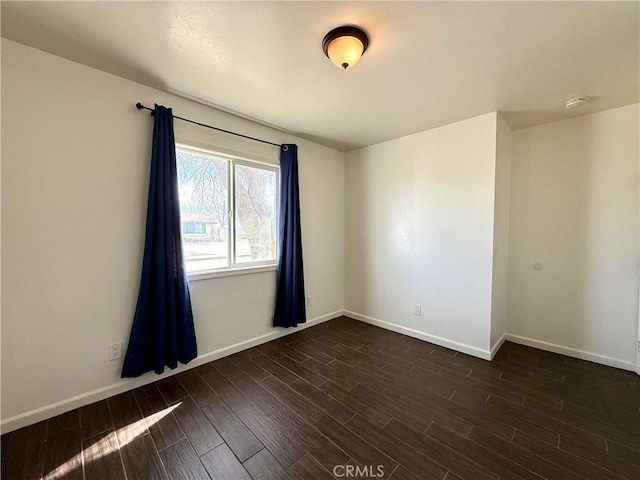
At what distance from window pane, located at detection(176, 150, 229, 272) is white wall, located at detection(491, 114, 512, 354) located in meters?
2.80

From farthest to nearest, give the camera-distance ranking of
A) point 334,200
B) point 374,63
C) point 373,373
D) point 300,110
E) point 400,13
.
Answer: point 334,200
point 300,110
point 373,373
point 374,63
point 400,13

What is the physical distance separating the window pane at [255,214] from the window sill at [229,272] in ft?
0.39

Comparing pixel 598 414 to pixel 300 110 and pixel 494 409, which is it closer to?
pixel 494 409

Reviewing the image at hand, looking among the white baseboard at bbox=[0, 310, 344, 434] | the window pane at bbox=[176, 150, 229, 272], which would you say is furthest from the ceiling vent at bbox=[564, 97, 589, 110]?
the white baseboard at bbox=[0, 310, 344, 434]

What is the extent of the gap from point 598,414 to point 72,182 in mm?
4086

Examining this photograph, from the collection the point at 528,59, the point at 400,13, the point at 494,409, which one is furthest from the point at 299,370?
the point at 528,59

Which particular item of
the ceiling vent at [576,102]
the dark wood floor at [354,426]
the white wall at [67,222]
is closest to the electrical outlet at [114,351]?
the white wall at [67,222]

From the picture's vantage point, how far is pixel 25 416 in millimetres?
1643

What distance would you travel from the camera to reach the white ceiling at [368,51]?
1.35m

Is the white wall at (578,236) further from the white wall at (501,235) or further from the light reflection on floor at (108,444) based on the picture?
the light reflection on floor at (108,444)

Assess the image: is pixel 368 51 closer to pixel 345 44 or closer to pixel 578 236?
pixel 345 44

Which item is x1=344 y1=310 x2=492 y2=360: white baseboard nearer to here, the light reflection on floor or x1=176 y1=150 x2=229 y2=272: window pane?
x1=176 y1=150 x2=229 y2=272: window pane

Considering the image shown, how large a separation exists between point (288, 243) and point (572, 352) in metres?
3.25

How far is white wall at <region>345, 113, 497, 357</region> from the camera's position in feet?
8.55
